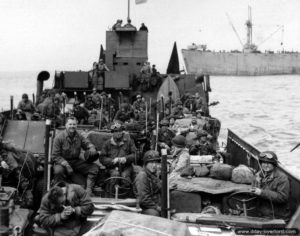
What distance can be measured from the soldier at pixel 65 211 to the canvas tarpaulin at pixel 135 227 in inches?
55.4

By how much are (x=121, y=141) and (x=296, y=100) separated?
4779 cm

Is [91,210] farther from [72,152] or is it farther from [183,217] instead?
[72,152]

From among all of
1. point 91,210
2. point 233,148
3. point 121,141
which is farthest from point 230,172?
point 233,148

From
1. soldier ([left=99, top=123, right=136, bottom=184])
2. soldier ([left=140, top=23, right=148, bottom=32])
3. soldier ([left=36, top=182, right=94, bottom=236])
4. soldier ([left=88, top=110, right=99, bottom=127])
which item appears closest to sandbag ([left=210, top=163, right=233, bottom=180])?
soldier ([left=99, top=123, right=136, bottom=184])

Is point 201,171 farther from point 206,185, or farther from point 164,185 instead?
point 164,185

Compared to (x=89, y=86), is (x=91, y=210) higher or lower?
lower

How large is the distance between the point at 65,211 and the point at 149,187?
59.7 inches

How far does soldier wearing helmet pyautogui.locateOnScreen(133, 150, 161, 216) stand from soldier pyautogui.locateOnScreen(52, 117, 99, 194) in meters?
1.35

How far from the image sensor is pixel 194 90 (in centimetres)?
2195

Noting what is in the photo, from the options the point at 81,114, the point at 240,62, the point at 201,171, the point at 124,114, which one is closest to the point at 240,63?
the point at 240,62

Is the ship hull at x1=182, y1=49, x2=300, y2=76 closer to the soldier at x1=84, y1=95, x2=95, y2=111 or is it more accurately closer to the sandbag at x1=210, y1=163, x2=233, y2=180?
the soldier at x1=84, y1=95, x2=95, y2=111

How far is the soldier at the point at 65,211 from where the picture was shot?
19.0 feet

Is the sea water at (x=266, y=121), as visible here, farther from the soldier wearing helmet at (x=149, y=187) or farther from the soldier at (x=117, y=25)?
the soldier at (x=117, y=25)

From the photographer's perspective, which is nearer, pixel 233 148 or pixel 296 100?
pixel 233 148
